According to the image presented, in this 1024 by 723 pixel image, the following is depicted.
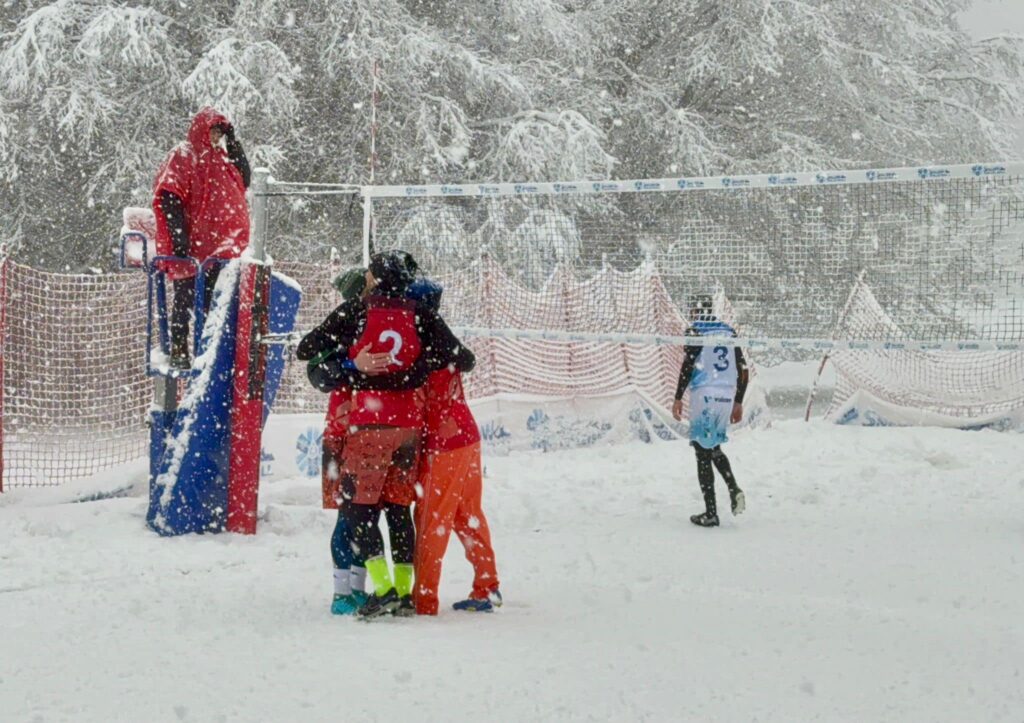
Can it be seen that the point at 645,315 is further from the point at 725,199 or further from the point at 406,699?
the point at 406,699

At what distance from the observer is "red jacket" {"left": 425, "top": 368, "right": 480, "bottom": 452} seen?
19.4 feet

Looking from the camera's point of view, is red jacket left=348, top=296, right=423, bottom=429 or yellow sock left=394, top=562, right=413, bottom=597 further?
yellow sock left=394, top=562, right=413, bottom=597

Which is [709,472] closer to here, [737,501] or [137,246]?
[737,501]

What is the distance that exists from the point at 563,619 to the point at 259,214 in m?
4.19

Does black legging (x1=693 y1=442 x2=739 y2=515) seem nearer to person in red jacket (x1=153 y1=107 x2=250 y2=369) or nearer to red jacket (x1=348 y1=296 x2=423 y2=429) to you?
person in red jacket (x1=153 y1=107 x2=250 y2=369)

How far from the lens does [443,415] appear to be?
19.6 feet

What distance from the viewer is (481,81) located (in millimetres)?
20078

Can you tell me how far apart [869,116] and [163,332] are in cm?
2125

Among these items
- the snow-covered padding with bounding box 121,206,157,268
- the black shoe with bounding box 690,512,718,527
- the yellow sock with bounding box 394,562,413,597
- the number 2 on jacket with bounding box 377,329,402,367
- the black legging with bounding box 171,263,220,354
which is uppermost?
the snow-covered padding with bounding box 121,206,157,268

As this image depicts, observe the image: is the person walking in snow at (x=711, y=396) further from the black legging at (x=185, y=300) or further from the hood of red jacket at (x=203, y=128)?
the hood of red jacket at (x=203, y=128)

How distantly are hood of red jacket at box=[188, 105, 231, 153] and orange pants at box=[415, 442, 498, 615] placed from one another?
→ 3.36 m

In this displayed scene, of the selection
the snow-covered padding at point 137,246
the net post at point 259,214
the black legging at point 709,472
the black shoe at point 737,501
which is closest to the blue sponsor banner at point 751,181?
the net post at point 259,214

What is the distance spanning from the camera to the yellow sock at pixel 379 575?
567cm

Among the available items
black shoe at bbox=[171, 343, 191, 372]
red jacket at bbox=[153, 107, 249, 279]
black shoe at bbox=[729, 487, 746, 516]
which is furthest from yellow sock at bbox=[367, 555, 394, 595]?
black shoe at bbox=[729, 487, 746, 516]
